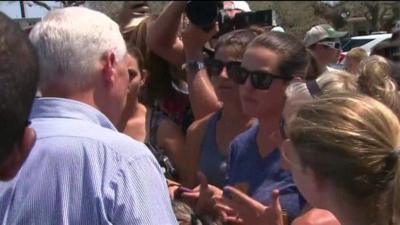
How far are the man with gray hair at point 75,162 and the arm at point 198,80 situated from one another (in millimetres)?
1346

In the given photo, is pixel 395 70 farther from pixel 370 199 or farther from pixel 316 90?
pixel 370 199

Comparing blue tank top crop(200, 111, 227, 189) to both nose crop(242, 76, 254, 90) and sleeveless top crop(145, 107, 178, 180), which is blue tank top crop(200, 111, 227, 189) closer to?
sleeveless top crop(145, 107, 178, 180)

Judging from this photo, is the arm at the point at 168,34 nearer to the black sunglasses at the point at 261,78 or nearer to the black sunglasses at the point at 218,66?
the black sunglasses at the point at 218,66

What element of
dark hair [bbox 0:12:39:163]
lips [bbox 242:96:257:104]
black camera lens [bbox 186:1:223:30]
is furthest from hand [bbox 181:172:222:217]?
dark hair [bbox 0:12:39:163]

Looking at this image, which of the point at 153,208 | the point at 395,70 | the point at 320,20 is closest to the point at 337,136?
the point at 153,208

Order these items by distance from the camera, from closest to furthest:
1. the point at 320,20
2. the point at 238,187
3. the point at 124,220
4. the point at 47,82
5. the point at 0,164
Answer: the point at 0,164
the point at 124,220
the point at 47,82
the point at 238,187
the point at 320,20

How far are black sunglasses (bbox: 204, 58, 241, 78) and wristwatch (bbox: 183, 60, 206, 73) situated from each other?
5 cm

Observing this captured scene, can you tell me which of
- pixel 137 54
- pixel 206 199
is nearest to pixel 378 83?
pixel 206 199

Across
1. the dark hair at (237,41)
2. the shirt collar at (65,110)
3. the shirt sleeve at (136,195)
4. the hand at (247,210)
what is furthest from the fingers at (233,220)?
the dark hair at (237,41)

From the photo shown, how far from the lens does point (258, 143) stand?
9.57 ft

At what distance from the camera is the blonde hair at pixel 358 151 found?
1808 millimetres

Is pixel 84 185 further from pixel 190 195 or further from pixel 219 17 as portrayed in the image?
pixel 219 17

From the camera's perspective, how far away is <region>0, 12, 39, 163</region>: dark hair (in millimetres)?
1212

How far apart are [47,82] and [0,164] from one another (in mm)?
861
